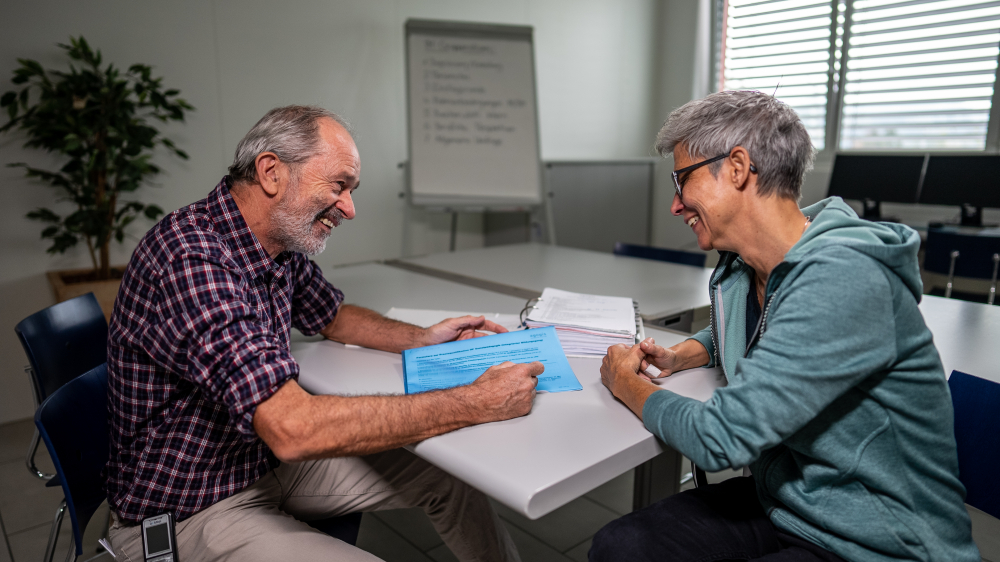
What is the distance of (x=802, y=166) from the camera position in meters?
1.08

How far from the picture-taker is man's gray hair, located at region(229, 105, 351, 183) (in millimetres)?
1272

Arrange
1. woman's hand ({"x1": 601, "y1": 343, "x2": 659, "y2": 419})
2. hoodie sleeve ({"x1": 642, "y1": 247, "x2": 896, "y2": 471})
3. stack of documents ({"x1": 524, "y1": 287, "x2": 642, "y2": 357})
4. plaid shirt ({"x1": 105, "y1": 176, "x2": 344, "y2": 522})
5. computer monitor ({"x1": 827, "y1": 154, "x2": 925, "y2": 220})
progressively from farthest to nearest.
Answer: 1. computer monitor ({"x1": 827, "y1": 154, "x2": 925, "y2": 220})
2. stack of documents ({"x1": 524, "y1": 287, "x2": 642, "y2": 357})
3. woman's hand ({"x1": 601, "y1": 343, "x2": 659, "y2": 419})
4. plaid shirt ({"x1": 105, "y1": 176, "x2": 344, "y2": 522})
5. hoodie sleeve ({"x1": 642, "y1": 247, "x2": 896, "y2": 471})

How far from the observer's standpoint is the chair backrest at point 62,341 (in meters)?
1.54

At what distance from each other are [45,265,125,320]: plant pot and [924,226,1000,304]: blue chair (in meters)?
4.10

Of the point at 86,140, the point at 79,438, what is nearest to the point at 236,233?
the point at 79,438

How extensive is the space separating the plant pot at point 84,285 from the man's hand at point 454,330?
1.87 metres

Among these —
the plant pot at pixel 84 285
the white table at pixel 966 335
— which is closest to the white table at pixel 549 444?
the white table at pixel 966 335

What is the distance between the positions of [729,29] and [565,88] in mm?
1606

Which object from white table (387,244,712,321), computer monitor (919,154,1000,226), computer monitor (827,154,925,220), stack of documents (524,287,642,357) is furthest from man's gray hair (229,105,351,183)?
computer monitor (919,154,1000,226)

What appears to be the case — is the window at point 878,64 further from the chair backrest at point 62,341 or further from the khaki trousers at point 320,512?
the chair backrest at point 62,341

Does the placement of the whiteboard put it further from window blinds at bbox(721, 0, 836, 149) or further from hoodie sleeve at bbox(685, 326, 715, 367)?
hoodie sleeve at bbox(685, 326, 715, 367)

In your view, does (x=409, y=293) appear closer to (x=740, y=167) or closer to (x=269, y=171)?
(x=269, y=171)

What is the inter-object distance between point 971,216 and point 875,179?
25.5 inches

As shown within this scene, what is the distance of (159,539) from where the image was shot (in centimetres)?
114
